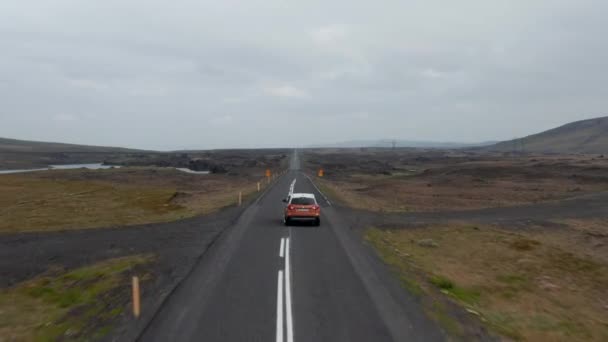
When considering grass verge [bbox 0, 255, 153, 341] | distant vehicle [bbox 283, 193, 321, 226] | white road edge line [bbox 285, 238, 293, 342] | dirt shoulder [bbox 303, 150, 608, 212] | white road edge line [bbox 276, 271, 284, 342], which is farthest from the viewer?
dirt shoulder [bbox 303, 150, 608, 212]

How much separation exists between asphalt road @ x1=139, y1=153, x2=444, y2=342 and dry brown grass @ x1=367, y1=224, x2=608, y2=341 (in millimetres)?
1856

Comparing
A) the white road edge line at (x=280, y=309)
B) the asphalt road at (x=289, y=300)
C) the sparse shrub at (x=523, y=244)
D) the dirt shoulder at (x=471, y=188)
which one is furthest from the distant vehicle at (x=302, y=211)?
the dirt shoulder at (x=471, y=188)

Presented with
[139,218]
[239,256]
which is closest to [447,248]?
[239,256]

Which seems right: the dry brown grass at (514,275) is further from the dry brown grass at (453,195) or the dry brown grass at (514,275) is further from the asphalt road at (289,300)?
the dry brown grass at (453,195)

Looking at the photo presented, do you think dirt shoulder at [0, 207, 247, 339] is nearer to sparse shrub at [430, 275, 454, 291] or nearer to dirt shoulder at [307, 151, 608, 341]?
dirt shoulder at [307, 151, 608, 341]

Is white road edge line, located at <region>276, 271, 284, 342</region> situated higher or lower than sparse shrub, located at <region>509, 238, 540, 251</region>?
higher

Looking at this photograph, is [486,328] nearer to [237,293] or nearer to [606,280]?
[237,293]

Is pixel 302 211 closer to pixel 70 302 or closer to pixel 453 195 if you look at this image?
pixel 70 302

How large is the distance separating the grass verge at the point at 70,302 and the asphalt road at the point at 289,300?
151 centimetres

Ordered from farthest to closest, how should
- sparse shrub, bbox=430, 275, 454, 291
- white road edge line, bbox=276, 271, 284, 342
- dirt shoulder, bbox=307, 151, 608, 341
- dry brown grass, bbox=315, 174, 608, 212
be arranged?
1. dry brown grass, bbox=315, 174, 608, 212
2. sparse shrub, bbox=430, 275, 454, 291
3. dirt shoulder, bbox=307, 151, 608, 341
4. white road edge line, bbox=276, 271, 284, 342

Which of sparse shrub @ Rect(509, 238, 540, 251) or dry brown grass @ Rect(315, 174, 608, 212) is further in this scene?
dry brown grass @ Rect(315, 174, 608, 212)

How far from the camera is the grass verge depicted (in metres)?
10.3

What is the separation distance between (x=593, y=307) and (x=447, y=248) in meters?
7.37

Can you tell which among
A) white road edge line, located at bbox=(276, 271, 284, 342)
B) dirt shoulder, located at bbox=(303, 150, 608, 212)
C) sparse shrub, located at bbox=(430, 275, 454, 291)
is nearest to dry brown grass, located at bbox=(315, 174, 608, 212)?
dirt shoulder, located at bbox=(303, 150, 608, 212)
